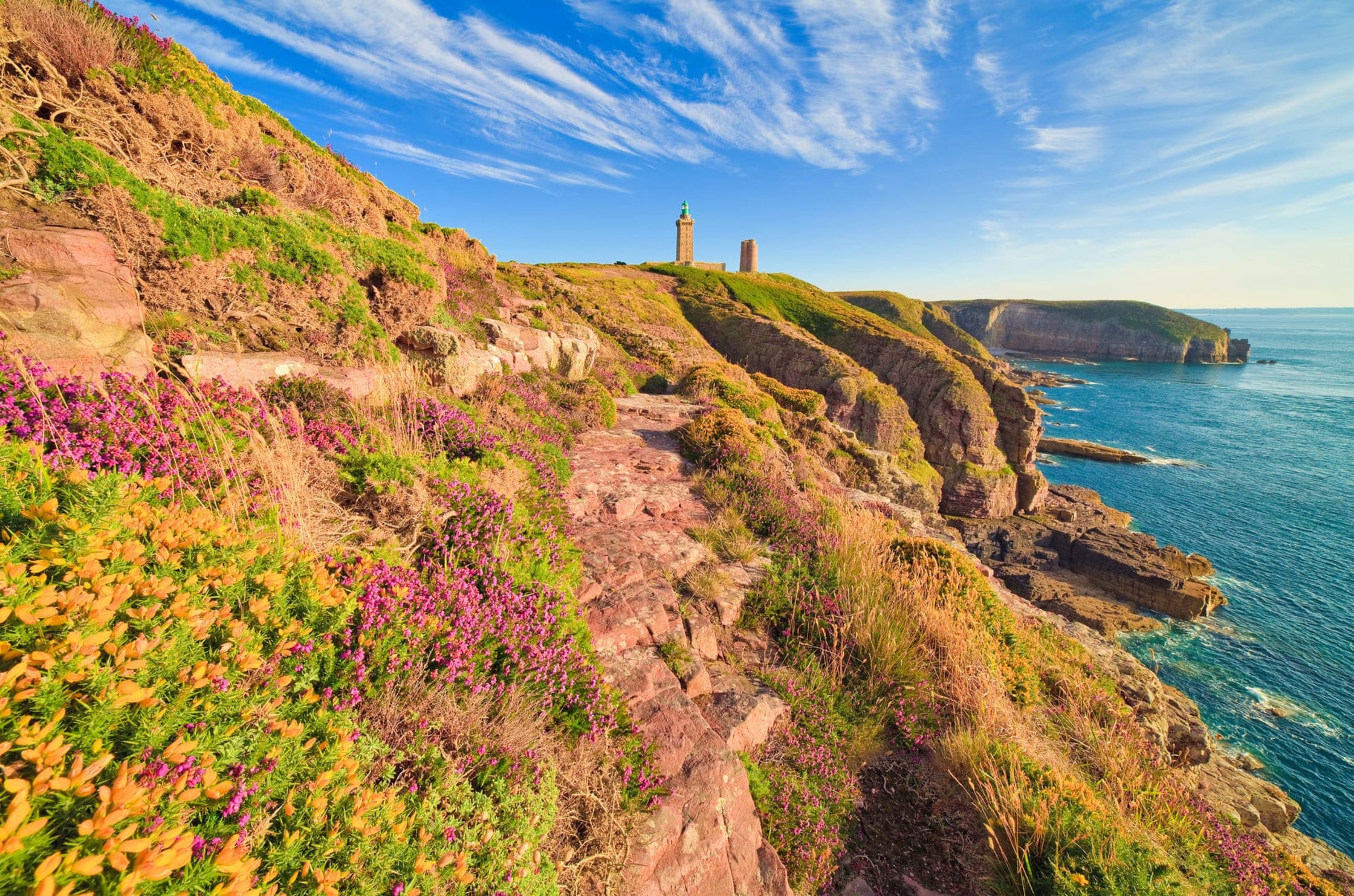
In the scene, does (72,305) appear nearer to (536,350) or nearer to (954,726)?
(536,350)

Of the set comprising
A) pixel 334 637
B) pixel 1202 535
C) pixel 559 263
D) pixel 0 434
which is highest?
pixel 559 263

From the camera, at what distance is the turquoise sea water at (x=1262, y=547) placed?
1816 cm

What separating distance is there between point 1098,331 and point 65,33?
601ft

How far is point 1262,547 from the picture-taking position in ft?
105

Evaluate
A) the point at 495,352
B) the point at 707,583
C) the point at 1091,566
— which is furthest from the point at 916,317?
the point at 707,583

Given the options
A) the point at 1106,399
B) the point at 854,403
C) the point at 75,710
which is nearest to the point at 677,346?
the point at 854,403

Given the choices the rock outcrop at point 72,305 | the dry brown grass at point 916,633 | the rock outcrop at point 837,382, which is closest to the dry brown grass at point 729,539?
the dry brown grass at point 916,633

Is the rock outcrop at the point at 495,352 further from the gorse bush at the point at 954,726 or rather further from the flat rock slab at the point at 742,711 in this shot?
the flat rock slab at the point at 742,711

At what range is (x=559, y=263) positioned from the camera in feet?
236

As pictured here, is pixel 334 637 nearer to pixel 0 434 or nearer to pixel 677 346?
pixel 0 434

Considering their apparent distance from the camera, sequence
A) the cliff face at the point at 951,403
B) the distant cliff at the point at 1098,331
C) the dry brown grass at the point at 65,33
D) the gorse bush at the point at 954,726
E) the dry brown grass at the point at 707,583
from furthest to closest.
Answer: the distant cliff at the point at 1098,331 → the cliff face at the point at 951,403 → the dry brown grass at the point at 65,33 → the dry brown grass at the point at 707,583 → the gorse bush at the point at 954,726

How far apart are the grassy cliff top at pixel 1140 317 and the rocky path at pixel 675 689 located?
174197mm

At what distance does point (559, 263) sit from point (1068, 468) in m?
66.2

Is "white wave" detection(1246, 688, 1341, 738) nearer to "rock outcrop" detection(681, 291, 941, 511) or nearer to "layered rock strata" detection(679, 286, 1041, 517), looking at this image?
"rock outcrop" detection(681, 291, 941, 511)
